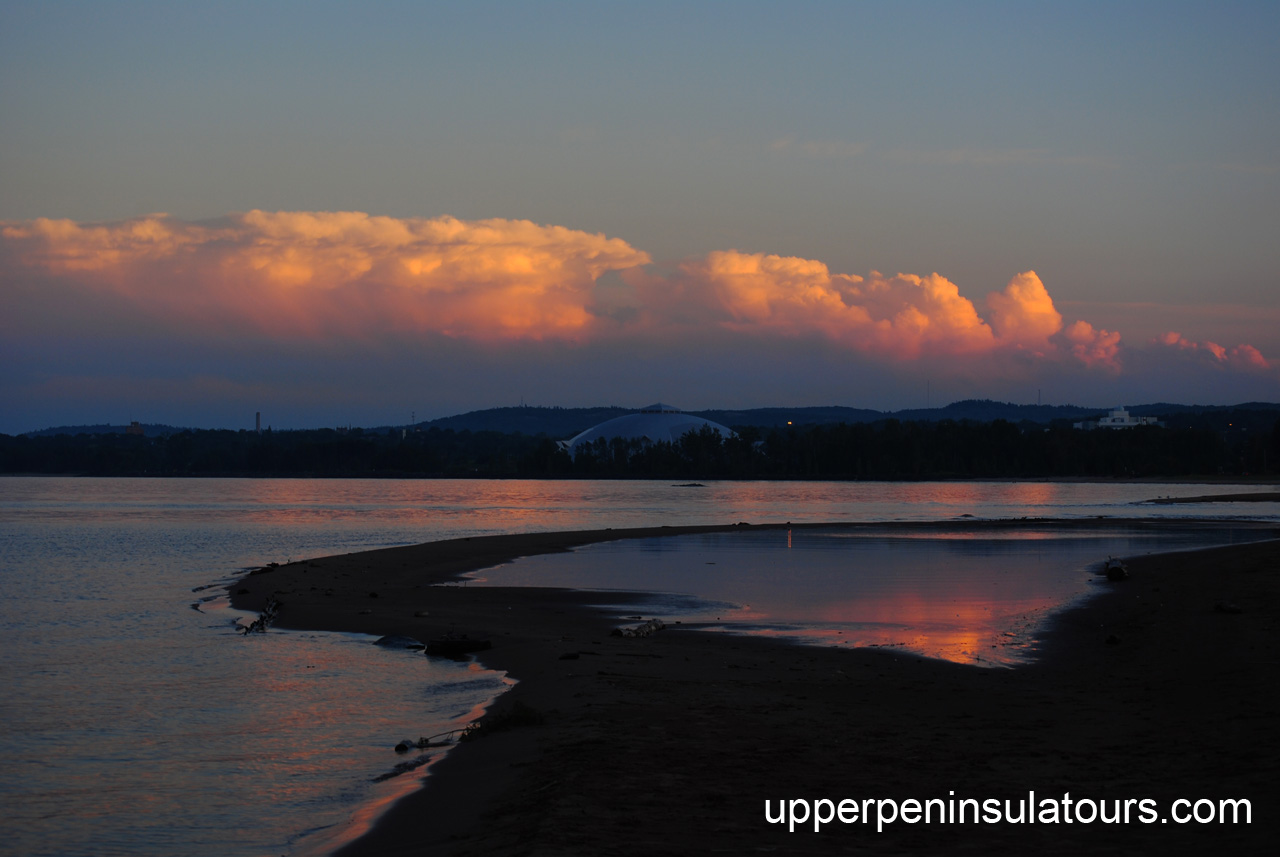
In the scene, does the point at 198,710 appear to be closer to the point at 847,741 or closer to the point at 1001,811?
the point at 847,741

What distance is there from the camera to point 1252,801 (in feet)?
33.6

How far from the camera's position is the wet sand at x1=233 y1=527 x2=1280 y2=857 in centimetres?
1002

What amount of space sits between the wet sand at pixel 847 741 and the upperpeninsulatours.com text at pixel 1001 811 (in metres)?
0.13

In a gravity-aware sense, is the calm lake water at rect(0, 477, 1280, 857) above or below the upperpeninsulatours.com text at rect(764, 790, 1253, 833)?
below

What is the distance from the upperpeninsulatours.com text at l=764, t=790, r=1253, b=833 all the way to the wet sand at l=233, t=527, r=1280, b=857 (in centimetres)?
13

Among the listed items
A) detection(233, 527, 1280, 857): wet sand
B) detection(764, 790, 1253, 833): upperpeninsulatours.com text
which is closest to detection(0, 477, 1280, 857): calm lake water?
detection(233, 527, 1280, 857): wet sand

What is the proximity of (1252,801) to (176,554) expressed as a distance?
53.1 meters

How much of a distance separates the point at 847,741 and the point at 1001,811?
3291 millimetres

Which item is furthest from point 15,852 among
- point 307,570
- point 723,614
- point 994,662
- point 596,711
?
point 307,570

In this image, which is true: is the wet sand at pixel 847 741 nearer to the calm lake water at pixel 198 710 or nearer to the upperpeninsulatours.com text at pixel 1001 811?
the upperpeninsulatours.com text at pixel 1001 811

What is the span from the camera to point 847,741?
13797 millimetres

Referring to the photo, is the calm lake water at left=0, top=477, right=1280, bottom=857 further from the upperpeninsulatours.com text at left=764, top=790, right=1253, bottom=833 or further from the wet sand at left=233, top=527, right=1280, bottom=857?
the upperpeninsulatours.com text at left=764, top=790, right=1253, bottom=833

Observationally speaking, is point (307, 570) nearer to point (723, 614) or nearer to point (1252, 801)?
point (723, 614)

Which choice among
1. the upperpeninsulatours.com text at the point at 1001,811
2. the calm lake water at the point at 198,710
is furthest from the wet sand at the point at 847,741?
the calm lake water at the point at 198,710
